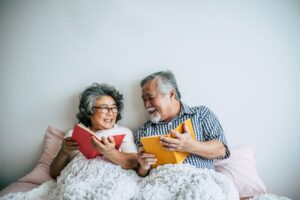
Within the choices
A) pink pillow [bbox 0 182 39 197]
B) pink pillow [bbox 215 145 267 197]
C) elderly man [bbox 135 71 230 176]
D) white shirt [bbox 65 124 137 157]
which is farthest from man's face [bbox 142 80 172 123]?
pink pillow [bbox 0 182 39 197]

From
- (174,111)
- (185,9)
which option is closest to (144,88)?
(174,111)

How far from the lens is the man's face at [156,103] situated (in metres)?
1.54

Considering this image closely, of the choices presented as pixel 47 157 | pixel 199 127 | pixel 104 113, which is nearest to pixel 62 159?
pixel 47 157

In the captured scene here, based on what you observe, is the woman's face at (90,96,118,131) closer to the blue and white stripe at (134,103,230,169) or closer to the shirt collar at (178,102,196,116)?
the blue and white stripe at (134,103,230,169)

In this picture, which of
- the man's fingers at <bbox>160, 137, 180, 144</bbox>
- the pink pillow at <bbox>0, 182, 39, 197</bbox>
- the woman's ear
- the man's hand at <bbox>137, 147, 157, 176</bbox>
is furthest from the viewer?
the woman's ear

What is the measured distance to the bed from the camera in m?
1.08

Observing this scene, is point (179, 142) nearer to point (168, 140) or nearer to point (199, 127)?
point (168, 140)

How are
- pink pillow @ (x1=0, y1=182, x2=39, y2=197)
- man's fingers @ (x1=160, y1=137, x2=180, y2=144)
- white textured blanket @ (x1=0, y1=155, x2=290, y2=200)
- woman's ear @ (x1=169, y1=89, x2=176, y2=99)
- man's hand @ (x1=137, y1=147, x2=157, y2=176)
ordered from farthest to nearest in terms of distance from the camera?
woman's ear @ (x1=169, y1=89, x2=176, y2=99) → pink pillow @ (x1=0, y1=182, x2=39, y2=197) → man's hand @ (x1=137, y1=147, x2=157, y2=176) → man's fingers @ (x1=160, y1=137, x2=180, y2=144) → white textured blanket @ (x1=0, y1=155, x2=290, y2=200)

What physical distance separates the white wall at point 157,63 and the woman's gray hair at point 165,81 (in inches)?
4.3

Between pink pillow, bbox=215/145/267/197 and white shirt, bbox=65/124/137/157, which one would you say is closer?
pink pillow, bbox=215/145/267/197

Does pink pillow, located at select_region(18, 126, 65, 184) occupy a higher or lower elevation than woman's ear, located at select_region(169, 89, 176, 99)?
lower

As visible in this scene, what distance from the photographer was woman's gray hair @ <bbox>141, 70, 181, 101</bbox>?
1.55 metres

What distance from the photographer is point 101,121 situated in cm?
160

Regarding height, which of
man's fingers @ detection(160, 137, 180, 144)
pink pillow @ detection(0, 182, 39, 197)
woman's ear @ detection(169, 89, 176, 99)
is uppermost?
woman's ear @ detection(169, 89, 176, 99)
